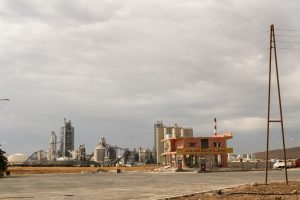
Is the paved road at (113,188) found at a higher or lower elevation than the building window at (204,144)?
lower

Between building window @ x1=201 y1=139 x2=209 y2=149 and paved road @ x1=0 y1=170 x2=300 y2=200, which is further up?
building window @ x1=201 y1=139 x2=209 y2=149

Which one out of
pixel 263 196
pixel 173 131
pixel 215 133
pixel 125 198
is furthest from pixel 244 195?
pixel 173 131

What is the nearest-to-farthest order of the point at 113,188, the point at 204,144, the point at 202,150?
the point at 113,188 < the point at 202,150 < the point at 204,144

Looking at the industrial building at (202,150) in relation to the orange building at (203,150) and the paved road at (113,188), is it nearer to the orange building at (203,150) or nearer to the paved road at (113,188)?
the orange building at (203,150)

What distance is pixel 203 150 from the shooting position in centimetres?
9200

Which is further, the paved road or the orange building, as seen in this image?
the orange building

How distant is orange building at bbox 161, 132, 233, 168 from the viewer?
9156cm

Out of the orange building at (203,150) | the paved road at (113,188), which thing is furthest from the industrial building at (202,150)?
the paved road at (113,188)

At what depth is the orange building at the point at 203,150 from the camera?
300 feet

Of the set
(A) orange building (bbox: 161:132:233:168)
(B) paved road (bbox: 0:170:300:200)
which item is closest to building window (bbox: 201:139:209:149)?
(A) orange building (bbox: 161:132:233:168)

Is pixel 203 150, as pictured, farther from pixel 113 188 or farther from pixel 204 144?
pixel 113 188

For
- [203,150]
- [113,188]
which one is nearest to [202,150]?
[203,150]

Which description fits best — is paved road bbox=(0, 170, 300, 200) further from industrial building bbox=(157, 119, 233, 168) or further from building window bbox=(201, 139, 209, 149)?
building window bbox=(201, 139, 209, 149)

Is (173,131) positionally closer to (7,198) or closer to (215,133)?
(215,133)
